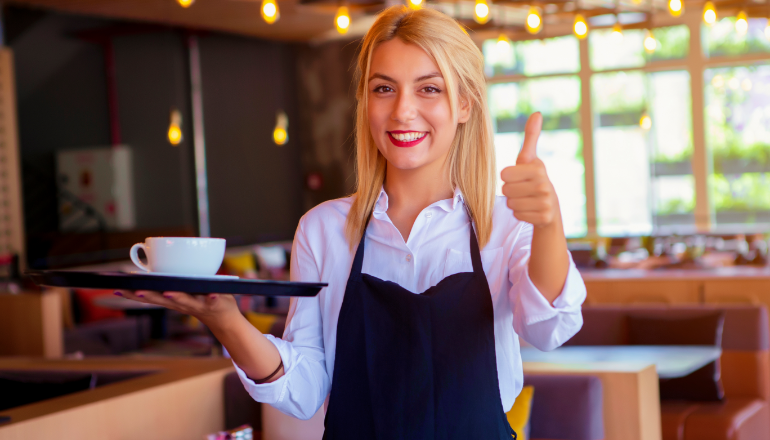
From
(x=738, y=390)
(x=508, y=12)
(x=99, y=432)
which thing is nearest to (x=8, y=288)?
(x=99, y=432)

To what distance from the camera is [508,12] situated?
977 centimetres

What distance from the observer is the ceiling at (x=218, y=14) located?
9.41 m

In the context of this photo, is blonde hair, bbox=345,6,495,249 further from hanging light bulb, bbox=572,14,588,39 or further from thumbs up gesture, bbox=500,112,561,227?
hanging light bulb, bbox=572,14,588,39

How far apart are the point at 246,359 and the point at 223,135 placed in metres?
10.6

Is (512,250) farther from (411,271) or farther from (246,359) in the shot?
(246,359)

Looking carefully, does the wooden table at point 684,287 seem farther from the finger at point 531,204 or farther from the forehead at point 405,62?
the finger at point 531,204

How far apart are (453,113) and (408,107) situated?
77mm

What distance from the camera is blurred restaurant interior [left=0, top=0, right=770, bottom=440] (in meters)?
6.47

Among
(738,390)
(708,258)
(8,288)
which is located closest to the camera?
(738,390)

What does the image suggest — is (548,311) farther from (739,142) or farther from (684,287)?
(739,142)

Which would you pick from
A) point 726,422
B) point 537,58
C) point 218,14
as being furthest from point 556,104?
point 726,422

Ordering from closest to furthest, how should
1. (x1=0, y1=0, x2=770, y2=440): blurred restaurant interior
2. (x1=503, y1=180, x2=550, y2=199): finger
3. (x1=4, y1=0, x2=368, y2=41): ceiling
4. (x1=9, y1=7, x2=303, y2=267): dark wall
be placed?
(x1=503, y1=180, x2=550, y2=199): finger
(x1=0, y1=0, x2=770, y2=440): blurred restaurant interior
(x1=4, y1=0, x2=368, y2=41): ceiling
(x1=9, y1=7, x2=303, y2=267): dark wall

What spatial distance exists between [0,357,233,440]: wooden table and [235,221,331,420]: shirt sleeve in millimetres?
1183

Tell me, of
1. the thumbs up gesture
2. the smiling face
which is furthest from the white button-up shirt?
the thumbs up gesture
